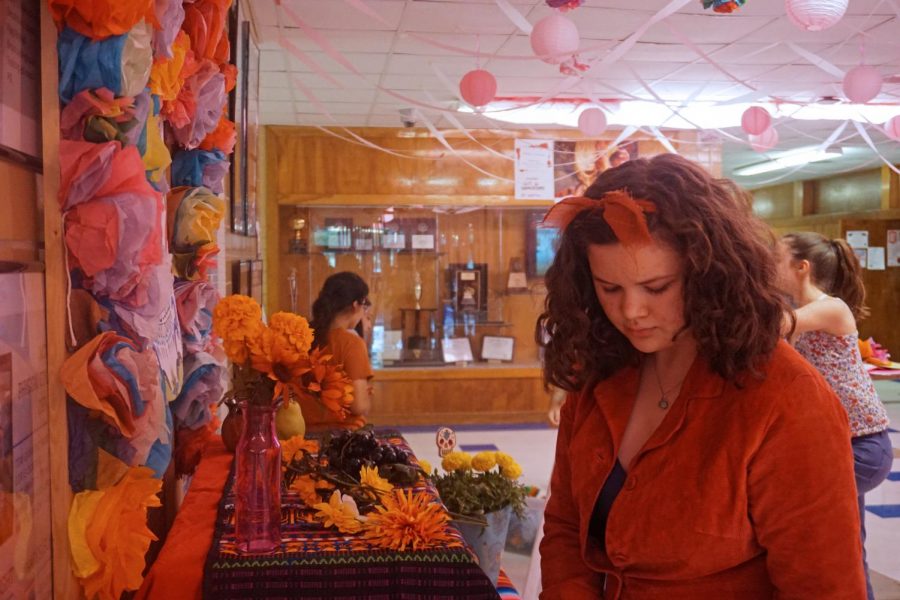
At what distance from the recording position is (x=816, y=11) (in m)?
3.28

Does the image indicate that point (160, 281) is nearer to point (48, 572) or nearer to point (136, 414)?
point (136, 414)

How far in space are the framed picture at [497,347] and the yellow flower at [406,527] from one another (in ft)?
21.0

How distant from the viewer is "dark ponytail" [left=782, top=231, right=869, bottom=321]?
3.32 m

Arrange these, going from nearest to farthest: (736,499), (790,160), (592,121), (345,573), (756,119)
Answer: (736,499) → (345,573) → (756,119) → (592,121) → (790,160)

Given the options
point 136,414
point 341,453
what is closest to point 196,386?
point 341,453

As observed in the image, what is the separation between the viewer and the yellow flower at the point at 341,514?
5.86ft

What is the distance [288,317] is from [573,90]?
5238mm

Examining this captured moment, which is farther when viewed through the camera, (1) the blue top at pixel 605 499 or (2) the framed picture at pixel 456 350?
(2) the framed picture at pixel 456 350

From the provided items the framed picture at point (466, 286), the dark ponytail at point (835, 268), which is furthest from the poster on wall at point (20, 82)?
the framed picture at point (466, 286)

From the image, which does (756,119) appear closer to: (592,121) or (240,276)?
(592,121)

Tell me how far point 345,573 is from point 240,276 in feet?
8.05

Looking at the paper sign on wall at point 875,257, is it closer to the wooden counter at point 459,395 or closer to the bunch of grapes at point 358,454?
the wooden counter at point 459,395

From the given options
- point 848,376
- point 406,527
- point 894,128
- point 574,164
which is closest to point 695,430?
point 406,527

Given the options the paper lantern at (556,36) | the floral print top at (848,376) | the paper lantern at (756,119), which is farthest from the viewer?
the paper lantern at (756,119)
